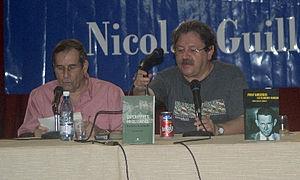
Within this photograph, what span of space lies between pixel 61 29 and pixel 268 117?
7.52 ft

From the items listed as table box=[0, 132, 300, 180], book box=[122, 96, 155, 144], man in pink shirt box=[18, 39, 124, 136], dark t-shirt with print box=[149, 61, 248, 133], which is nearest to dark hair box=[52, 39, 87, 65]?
man in pink shirt box=[18, 39, 124, 136]

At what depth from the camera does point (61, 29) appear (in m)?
4.34

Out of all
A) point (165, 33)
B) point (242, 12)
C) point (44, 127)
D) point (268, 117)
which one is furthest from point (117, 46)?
point (268, 117)

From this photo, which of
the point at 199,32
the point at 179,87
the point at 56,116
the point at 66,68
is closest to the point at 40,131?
the point at 56,116

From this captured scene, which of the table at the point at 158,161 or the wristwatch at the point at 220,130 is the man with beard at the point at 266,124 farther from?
the wristwatch at the point at 220,130

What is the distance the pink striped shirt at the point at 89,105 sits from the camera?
11.0ft

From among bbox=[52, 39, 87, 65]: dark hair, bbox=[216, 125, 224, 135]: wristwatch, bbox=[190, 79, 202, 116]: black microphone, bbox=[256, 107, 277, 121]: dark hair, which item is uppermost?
bbox=[52, 39, 87, 65]: dark hair

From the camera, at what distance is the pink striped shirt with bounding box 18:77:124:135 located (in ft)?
11.0

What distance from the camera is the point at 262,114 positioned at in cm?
238

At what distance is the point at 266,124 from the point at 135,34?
2.07 meters


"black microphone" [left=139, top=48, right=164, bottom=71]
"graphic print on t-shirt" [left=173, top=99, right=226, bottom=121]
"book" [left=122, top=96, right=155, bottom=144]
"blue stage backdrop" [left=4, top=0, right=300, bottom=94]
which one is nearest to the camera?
"book" [left=122, top=96, right=155, bottom=144]

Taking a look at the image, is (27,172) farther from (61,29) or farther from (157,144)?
(61,29)

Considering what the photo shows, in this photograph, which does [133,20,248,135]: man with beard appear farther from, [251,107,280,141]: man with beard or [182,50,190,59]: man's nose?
[251,107,280,141]: man with beard

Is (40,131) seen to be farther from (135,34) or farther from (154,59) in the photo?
(135,34)
